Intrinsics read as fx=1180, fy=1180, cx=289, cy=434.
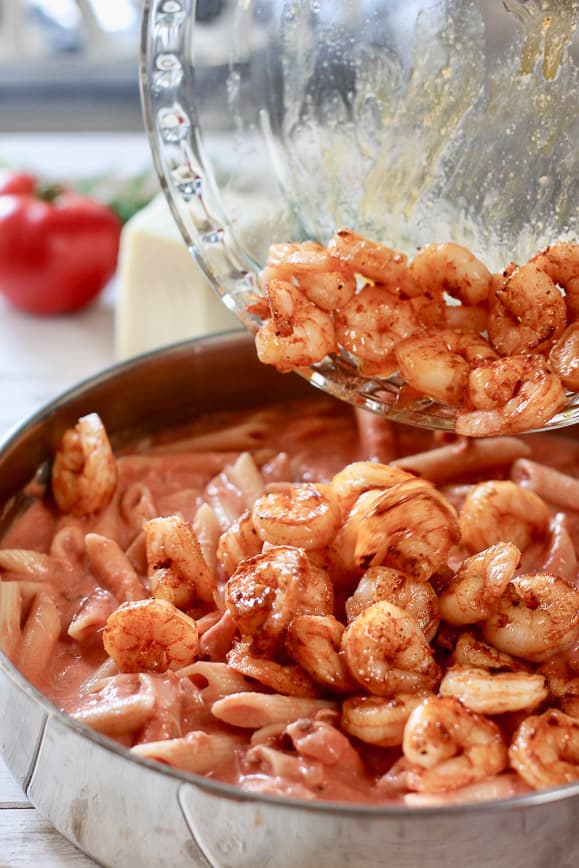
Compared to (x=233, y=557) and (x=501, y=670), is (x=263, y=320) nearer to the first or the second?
(x=233, y=557)

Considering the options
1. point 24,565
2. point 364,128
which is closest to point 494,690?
point 24,565

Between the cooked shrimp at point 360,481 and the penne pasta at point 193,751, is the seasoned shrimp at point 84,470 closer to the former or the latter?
the cooked shrimp at point 360,481

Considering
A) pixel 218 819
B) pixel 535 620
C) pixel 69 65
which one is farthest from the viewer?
pixel 69 65

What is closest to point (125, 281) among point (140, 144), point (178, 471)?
point (178, 471)

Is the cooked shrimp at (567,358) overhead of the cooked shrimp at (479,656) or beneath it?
overhead

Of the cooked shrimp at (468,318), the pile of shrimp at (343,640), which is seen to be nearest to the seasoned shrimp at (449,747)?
the pile of shrimp at (343,640)

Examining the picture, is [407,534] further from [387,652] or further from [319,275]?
[319,275]
